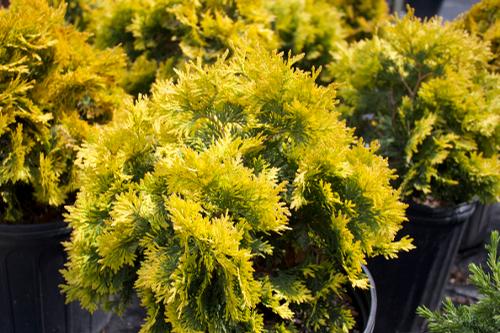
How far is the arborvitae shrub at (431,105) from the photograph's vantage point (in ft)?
10.3

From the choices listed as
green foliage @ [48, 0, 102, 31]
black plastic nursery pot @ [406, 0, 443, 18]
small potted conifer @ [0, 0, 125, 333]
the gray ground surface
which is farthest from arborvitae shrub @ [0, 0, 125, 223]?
black plastic nursery pot @ [406, 0, 443, 18]

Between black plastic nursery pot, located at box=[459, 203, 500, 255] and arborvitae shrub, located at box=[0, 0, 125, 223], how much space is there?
3184 mm

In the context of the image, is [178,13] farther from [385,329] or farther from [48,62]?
[385,329]

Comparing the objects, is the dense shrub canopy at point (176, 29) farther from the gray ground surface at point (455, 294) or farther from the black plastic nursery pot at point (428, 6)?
the black plastic nursery pot at point (428, 6)

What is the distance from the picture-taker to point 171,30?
3.92m

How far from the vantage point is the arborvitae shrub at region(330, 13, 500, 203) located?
3.15 meters

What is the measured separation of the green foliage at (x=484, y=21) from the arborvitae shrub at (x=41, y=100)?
272cm

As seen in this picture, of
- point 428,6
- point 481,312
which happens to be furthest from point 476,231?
point 428,6

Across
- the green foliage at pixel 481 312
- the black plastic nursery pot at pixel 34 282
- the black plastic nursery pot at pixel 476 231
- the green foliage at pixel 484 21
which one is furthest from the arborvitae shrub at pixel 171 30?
the black plastic nursery pot at pixel 476 231

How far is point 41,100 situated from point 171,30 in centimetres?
135

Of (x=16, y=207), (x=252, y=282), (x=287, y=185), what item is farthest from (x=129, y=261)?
(x=16, y=207)

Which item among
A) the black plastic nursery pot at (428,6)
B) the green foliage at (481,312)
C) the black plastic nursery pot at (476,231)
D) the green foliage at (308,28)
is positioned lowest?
the green foliage at (481,312)

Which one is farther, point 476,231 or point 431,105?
point 476,231

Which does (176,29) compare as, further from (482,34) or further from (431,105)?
(482,34)
